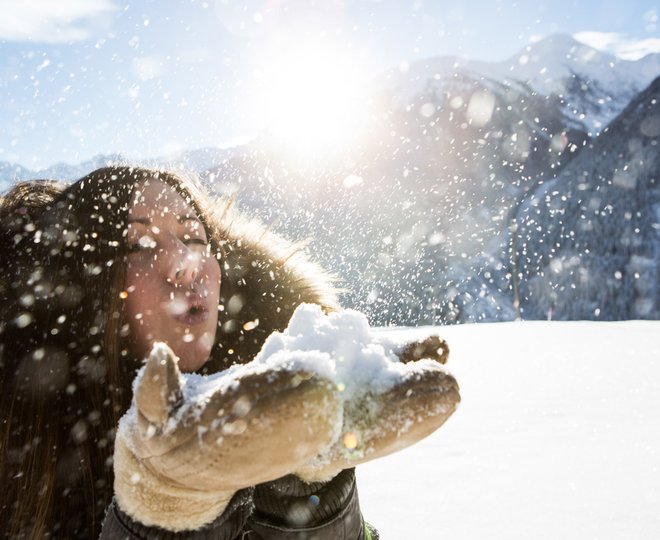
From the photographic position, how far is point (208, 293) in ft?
5.96

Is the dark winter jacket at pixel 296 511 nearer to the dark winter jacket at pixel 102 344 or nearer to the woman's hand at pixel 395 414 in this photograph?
the dark winter jacket at pixel 102 344

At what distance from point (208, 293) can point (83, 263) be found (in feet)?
1.46

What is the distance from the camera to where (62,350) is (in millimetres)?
1655

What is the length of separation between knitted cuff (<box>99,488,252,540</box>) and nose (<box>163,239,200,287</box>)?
2.56ft

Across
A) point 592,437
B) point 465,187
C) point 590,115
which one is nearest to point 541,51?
point 590,115

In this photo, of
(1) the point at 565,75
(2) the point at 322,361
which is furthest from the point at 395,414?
(1) the point at 565,75

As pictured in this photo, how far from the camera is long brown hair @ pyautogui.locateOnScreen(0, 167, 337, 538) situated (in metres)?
1.49

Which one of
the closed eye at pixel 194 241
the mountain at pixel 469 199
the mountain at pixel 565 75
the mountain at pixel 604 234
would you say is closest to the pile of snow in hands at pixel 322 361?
the closed eye at pixel 194 241

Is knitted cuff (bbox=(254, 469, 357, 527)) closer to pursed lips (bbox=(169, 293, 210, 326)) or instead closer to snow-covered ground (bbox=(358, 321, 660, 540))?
→ snow-covered ground (bbox=(358, 321, 660, 540))

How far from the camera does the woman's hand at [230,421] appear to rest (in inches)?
27.4

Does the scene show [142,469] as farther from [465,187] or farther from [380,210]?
[465,187]

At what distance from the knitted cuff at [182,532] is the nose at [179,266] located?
30.7 inches

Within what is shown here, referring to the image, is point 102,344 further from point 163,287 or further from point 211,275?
point 211,275

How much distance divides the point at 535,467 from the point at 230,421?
80.4 inches
